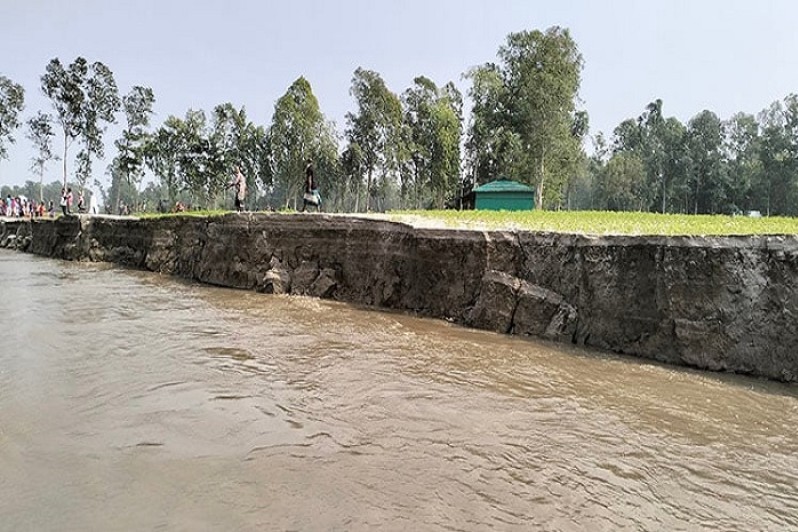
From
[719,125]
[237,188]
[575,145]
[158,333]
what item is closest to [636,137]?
[719,125]

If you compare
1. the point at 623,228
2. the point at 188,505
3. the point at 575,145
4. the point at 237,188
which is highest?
the point at 575,145

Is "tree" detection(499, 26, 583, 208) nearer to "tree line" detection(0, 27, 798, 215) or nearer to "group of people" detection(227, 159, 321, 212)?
"tree line" detection(0, 27, 798, 215)

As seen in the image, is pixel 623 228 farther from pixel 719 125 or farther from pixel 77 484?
pixel 719 125

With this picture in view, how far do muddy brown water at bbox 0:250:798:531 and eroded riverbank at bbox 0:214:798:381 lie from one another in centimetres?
61

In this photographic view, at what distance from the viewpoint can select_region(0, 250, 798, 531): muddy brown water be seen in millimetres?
3201

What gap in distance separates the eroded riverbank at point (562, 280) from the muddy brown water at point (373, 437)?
0.61 metres

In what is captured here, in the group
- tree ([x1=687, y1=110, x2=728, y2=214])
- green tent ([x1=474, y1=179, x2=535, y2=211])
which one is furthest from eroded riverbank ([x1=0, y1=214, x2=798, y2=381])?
tree ([x1=687, y1=110, x2=728, y2=214])

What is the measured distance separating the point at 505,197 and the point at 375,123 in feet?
40.0

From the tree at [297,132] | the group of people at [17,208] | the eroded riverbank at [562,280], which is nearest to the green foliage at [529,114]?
the tree at [297,132]

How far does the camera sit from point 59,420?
436cm

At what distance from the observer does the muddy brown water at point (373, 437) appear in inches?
126

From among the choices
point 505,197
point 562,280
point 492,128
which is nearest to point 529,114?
point 492,128

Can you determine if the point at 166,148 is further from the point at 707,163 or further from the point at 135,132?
the point at 707,163

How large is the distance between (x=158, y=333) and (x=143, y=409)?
376 cm
